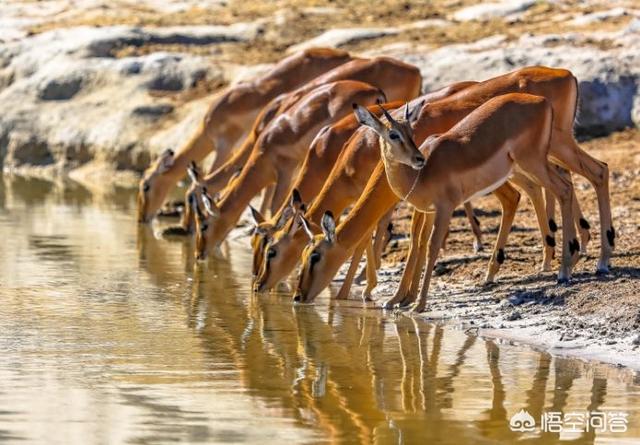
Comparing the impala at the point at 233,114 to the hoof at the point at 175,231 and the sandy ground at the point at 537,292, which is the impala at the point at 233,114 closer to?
the hoof at the point at 175,231

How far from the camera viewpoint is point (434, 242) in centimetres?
1048

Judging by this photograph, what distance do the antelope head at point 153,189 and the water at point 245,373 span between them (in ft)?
14.3

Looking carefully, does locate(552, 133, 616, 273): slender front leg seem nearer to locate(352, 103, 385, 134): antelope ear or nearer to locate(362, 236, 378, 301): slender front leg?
locate(362, 236, 378, 301): slender front leg

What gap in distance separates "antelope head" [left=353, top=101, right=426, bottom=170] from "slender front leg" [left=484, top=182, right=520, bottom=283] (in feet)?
4.88

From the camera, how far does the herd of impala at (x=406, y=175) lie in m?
10.5

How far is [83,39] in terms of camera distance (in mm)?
25062

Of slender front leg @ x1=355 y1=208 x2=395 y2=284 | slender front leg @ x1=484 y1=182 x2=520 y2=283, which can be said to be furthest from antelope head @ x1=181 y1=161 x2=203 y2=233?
slender front leg @ x1=484 y1=182 x2=520 y2=283

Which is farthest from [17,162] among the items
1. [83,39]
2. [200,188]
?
[200,188]

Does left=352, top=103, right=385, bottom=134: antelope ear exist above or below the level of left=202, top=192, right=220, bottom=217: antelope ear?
above

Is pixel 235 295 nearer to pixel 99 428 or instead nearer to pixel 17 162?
pixel 99 428

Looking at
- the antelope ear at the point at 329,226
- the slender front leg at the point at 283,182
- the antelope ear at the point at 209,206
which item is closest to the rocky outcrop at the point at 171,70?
the slender front leg at the point at 283,182

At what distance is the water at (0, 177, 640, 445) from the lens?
23.7 ft

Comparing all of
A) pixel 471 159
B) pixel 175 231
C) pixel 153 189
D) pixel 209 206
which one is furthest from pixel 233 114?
pixel 471 159

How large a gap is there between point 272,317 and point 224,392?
2.62 meters
